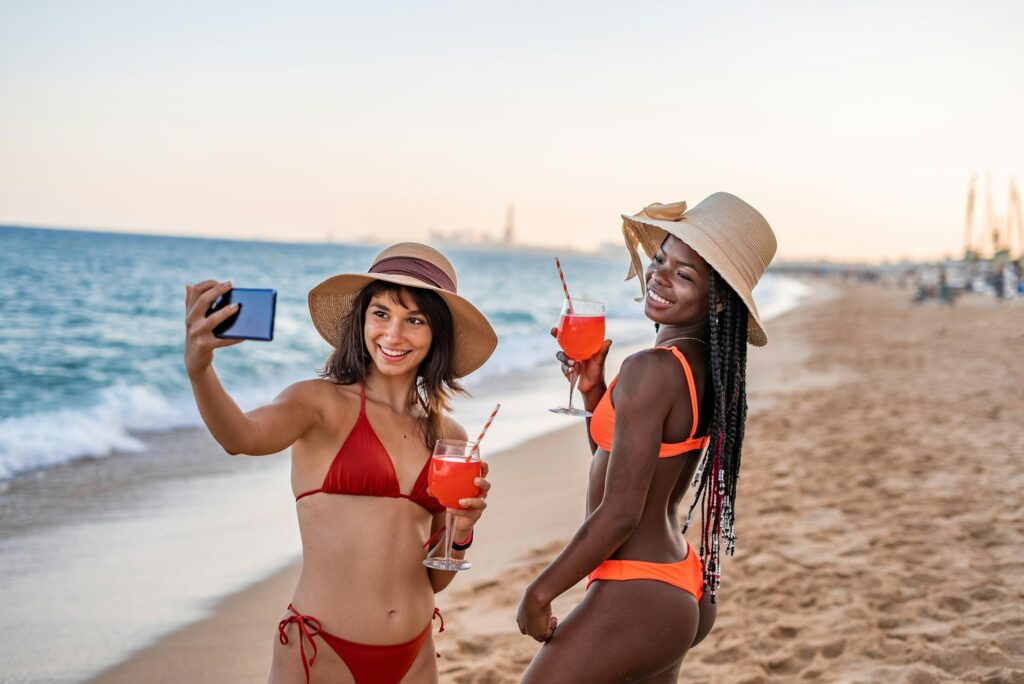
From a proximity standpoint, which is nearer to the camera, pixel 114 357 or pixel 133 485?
pixel 133 485

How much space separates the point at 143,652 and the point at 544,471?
433 cm

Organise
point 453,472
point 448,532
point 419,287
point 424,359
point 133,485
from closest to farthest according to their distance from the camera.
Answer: point 453,472 → point 448,532 → point 419,287 → point 424,359 → point 133,485

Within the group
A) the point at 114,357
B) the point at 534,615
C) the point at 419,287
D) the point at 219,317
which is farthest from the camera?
the point at 114,357

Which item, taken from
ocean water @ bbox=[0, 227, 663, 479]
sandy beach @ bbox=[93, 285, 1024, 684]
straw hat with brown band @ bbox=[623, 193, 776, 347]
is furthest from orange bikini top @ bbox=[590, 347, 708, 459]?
ocean water @ bbox=[0, 227, 663, 479]

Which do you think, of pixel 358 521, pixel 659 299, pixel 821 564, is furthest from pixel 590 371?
pixel 821 564

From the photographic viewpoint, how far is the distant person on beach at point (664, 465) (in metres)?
2.00

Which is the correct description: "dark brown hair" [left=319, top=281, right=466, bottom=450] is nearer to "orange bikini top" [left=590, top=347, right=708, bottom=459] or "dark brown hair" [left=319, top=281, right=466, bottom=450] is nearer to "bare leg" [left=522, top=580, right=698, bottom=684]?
"orange bikini top" [left=590, top=347, right=708, bottom=459]

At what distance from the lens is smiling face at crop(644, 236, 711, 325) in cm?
217

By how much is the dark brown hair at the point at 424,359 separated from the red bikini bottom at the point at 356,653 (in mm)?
559

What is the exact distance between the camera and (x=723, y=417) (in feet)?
6.91

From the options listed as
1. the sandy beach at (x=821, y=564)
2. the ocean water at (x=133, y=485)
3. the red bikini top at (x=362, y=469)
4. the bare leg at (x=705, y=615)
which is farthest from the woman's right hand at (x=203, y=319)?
the ocean water at (x=133, y=485)

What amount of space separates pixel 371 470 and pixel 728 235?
1116mm

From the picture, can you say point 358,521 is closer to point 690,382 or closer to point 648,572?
point 648,572

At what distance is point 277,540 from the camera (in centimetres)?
581
